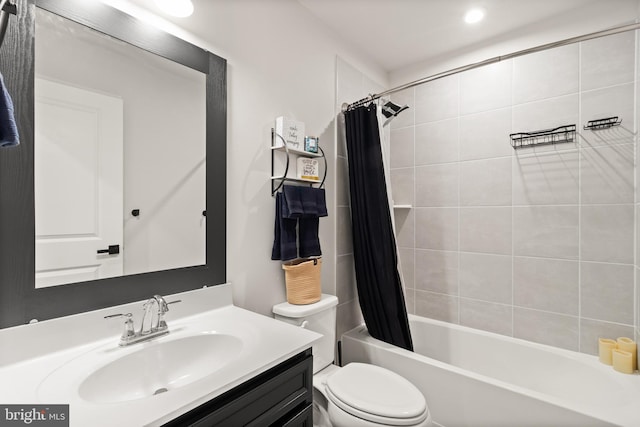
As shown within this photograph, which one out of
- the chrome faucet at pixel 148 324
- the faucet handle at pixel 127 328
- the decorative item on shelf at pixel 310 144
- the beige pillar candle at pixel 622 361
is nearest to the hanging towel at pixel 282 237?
the decorative item on shelf at pixel 310 144

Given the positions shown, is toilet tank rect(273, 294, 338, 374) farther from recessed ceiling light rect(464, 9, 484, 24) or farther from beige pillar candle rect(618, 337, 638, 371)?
recessed ceiling light rect(464, 9, 484, 24)

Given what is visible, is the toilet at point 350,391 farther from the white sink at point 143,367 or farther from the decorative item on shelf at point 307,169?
the decorative item on shelf at point 307,169

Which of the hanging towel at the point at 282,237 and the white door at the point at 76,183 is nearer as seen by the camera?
the white door at the point at 76,183

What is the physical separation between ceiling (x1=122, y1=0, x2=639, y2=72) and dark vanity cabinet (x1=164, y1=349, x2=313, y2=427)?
1.97 meters

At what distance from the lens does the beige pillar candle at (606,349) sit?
162cm

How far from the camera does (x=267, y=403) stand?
2.86ft

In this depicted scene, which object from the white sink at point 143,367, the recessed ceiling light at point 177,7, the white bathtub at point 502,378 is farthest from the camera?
the white bathtub at point 502,378

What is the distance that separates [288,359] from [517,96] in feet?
7.16

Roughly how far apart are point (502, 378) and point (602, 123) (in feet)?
5.56

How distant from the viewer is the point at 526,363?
188 centimetres

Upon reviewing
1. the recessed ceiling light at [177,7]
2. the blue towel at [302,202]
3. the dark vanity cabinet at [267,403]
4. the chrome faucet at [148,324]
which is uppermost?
the recessed ceiling light at [177,7]

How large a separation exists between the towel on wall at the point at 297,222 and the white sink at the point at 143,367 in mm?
574

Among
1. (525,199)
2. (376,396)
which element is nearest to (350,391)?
(376,396)

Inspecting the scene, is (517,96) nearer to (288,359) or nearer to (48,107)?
(288,359)
